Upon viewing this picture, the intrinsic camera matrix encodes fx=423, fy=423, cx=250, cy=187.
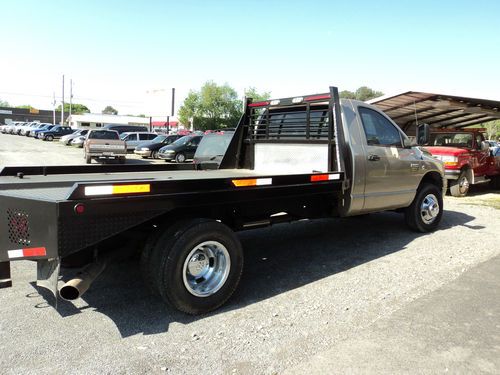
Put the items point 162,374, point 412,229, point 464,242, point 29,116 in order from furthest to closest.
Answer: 1. point 29,116
2. point 412,229
3. point 464,242
4. point 162,374

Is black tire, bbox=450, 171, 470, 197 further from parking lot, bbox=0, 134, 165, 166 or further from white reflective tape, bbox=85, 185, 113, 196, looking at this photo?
parking lot, bbox=0, 134, 165, 166

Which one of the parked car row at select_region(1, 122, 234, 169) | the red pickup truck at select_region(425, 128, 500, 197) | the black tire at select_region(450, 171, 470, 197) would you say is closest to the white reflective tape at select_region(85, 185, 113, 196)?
the parked car row at select_region(1, 122, 234, 169)

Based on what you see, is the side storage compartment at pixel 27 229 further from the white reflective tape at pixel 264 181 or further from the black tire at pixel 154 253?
the white reflective tape at pixel 264 181

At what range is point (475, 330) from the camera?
367cm

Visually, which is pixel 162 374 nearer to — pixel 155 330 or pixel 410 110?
pixel 155 330

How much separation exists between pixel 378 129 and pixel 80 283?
4.55 m

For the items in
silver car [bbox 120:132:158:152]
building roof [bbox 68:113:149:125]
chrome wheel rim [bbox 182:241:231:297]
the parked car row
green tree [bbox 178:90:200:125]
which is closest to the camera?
chrome wheel rim [bbox 182:241:231:297]

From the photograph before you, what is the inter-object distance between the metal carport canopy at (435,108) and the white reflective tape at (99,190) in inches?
350

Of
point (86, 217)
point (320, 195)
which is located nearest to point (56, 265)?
point (86, 217)

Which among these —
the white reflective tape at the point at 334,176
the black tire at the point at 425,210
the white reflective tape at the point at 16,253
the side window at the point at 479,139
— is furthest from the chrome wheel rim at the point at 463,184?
the white reflective tape at the point at 16,253

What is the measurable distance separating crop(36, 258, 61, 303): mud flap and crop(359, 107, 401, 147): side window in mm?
4271

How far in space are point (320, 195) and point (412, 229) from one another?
2700 millimetres

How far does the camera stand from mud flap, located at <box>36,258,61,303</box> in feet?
10.5

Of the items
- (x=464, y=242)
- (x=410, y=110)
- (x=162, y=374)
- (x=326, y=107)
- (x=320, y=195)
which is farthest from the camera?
(x=410, y=110)
